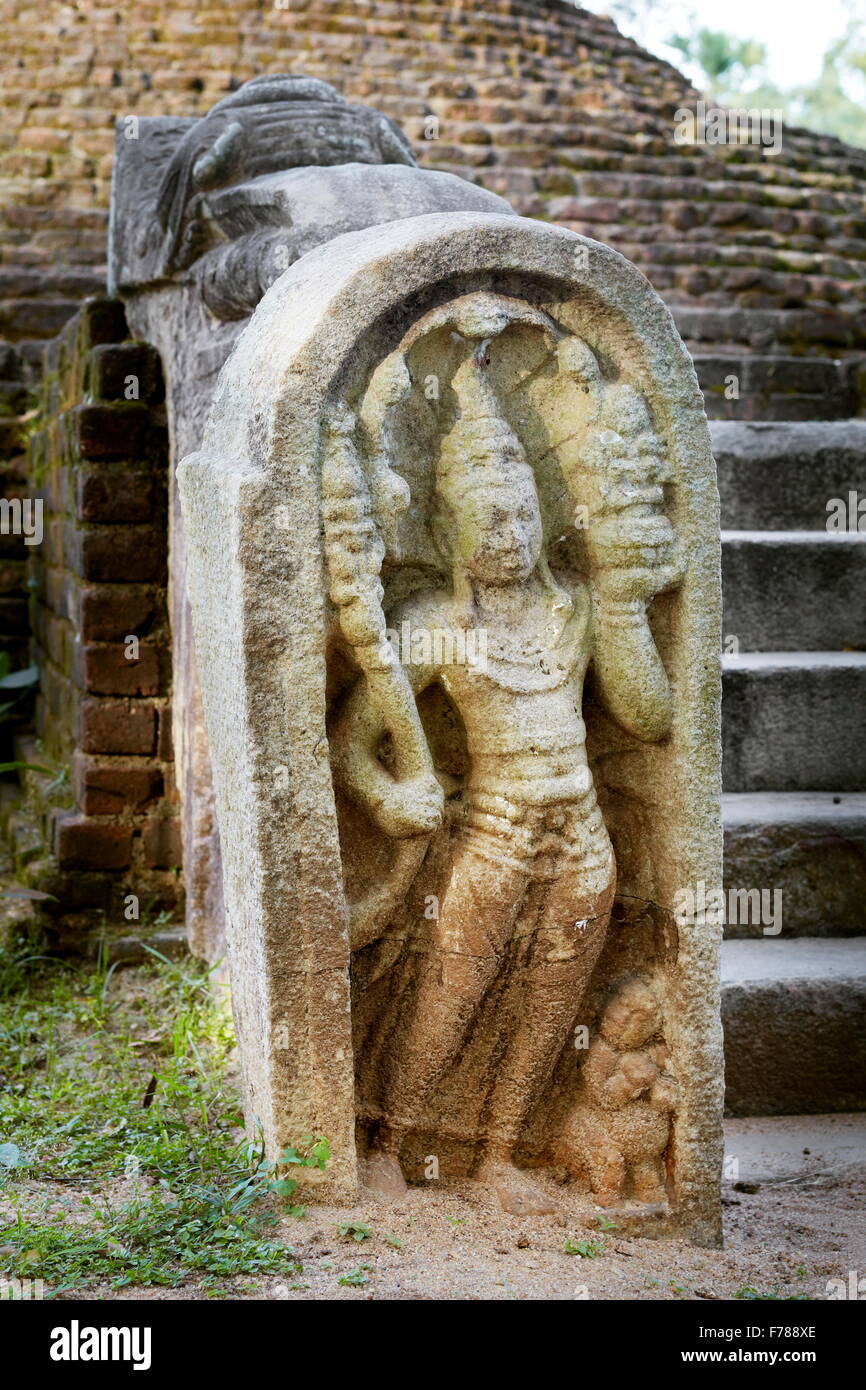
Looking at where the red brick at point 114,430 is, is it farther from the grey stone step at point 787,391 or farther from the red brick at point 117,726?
the grey stone step at point 787,391

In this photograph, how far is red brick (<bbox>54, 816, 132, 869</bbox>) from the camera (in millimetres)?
3920

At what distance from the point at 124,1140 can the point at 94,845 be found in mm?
1284

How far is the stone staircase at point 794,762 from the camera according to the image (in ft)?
10.9

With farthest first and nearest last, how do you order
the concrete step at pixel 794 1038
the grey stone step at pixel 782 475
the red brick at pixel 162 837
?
the grey stone step at pixel 782 475
the red brick at pixel 162 837
the concrete step at pixel 794 1038

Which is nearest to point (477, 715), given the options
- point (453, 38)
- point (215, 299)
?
point (215, 299)

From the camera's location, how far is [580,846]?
8.00ft

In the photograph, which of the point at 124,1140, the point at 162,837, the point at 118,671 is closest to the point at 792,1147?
the point at 124,1140

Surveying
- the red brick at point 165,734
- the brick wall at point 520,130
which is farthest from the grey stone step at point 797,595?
the brick wall at point 520,130

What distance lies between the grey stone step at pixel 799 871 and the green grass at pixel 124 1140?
4.05 feet

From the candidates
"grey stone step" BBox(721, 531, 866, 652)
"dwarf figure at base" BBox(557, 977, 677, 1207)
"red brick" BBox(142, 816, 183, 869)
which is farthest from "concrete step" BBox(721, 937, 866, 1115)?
"red brick" BBox(142, 816, 183, 869)

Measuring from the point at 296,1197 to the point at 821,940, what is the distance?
1.69m

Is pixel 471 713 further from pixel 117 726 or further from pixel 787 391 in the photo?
pixel 787 391

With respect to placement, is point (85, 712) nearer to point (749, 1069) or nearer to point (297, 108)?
point (297, 108)

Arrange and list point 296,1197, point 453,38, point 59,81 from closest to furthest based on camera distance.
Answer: point 296,1197, point 59,81, point 453,38
